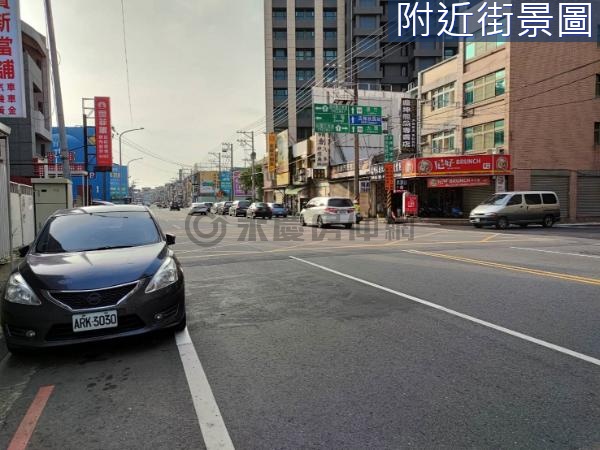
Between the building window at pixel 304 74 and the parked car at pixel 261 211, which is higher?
the building window at pixel 304 74

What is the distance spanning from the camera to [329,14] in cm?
6900

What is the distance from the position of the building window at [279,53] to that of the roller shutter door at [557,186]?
4927cm

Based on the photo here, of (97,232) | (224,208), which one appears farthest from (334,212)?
(224,208)

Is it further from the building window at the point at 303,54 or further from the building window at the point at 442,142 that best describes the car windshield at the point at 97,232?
the building window at the point at 303,54

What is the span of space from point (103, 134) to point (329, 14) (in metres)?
43.2

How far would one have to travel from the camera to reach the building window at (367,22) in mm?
66062

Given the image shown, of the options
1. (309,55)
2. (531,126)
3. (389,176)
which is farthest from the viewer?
(309,55)

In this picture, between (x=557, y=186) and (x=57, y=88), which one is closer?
(x=57, y=88)

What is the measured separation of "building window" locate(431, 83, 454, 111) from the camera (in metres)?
33.9

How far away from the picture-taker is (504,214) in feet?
76.6

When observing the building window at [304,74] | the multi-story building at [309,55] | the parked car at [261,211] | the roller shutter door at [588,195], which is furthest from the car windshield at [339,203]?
the building window at [304,74]

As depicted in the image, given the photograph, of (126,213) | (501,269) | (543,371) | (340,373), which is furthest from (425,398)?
(501,269)

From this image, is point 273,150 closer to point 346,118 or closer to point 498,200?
point 346,118

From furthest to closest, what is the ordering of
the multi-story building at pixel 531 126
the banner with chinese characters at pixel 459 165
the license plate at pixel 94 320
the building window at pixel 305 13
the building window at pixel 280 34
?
the building window at pixel 305 13, the building window at pixel 280 34, the multi-story building at pixel 531 126, the banner with chinese characters at pixel 459 165, the license plate at pixel 94 320
